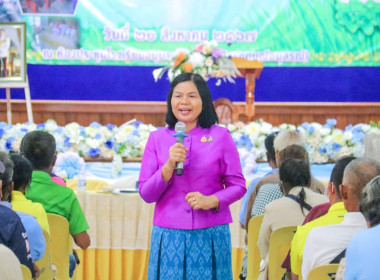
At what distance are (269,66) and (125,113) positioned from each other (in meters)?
1.97

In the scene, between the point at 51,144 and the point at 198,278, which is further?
the point at 51,144

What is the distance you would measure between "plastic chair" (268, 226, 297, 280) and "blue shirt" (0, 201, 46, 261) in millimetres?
977

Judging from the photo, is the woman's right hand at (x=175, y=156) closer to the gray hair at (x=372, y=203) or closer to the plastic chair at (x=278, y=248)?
the gray hair at (x=372, y=203)

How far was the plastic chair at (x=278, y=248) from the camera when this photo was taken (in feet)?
9.86

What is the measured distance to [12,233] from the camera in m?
2.28

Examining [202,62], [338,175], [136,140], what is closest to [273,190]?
[338,175]

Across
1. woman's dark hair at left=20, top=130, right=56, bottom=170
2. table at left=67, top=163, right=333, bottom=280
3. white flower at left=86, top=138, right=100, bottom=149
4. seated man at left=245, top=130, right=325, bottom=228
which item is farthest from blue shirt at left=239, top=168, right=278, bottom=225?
white flower at left=86, top=138, right=100, bottom=149

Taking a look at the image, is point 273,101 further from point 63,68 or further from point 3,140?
point 3,140

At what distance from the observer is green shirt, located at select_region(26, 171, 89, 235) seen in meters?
3.22

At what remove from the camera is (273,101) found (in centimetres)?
938

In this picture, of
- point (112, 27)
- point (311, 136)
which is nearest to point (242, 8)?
point (112, 27)

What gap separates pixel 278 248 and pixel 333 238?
73 cm

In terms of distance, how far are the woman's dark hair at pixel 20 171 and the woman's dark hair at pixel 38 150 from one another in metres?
0.45

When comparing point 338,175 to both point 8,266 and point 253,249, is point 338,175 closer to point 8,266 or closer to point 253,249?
point 253,249
